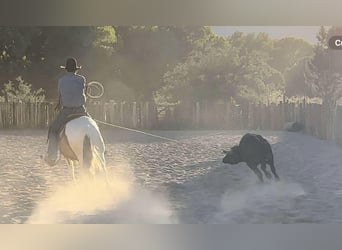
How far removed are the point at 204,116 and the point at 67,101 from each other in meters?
0.72

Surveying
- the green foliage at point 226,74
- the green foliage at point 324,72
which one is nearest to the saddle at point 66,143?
the green foliage at point 226,74

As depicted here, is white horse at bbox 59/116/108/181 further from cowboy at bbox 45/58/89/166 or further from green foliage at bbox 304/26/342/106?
green foliage at bbox 304/26/342/106

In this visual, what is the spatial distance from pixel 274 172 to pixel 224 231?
1.31ft

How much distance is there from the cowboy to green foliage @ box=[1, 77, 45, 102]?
0.37 feet

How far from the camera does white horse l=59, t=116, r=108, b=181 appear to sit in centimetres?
374

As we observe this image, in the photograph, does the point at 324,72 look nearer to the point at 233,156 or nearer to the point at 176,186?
the point at 233,156

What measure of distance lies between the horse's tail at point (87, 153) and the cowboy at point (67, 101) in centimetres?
14

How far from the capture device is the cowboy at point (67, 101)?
12.3 feet

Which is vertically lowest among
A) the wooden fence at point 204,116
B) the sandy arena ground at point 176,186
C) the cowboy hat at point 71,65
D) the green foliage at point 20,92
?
the sandy arena ground at point 176,186

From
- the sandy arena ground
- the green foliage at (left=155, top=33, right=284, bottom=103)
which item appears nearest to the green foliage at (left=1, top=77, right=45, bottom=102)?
the sandy arena ground

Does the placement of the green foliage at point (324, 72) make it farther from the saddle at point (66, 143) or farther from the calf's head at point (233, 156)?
the saddle at point (66, 143)

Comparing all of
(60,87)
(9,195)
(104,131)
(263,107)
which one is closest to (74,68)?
(60,87)

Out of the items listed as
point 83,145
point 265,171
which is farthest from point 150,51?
point 265,171

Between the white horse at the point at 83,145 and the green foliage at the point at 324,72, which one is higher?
the green foliage at the point at 324,72
